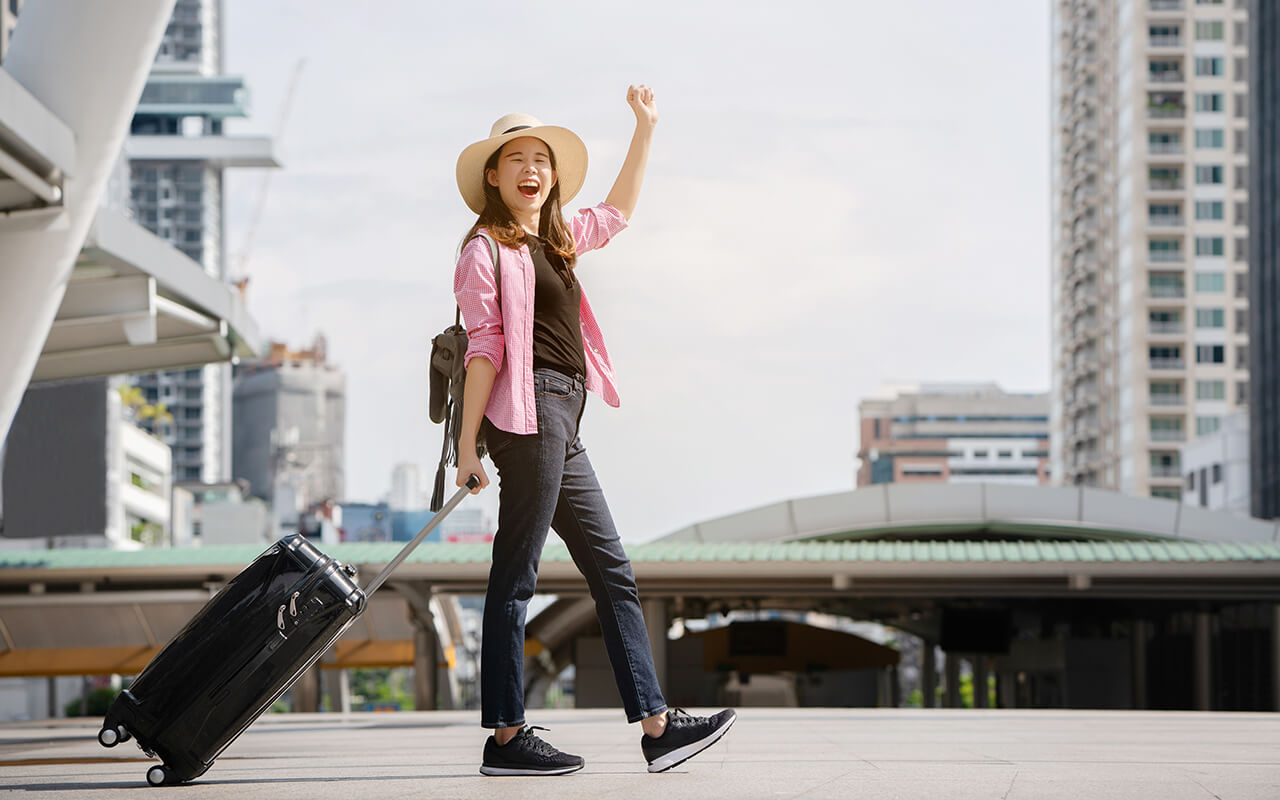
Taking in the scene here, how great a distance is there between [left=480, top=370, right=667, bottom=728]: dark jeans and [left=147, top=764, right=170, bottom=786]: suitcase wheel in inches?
37.0

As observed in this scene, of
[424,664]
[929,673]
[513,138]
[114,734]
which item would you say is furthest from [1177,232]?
[114,734]

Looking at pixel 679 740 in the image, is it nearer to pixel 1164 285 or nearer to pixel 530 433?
pixel 530 433

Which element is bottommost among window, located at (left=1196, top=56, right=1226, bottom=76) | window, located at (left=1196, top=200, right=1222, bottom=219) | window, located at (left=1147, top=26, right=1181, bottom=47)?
window, located at (left=1196, top=200, right=1222, bottom=219)

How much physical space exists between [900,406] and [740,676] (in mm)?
161363

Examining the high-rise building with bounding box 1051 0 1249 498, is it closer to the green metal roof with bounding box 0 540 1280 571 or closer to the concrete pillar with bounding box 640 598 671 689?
the concrete pillar with bounding box 640 598 671 689

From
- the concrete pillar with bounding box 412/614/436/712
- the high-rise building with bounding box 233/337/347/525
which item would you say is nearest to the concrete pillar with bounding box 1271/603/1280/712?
the concrete pillar with bounding box 412/614/436/712

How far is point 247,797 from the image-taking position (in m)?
4.26

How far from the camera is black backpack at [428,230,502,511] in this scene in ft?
16.7

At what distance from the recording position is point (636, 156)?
561 cm

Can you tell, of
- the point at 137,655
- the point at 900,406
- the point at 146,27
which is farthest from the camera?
the point at 900,406

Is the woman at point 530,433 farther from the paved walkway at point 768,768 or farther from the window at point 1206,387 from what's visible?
the window at point 1206,387

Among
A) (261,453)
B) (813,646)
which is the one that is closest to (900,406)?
(261,453)

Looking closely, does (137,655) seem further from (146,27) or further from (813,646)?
(146,27)

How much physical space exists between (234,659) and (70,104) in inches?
276
